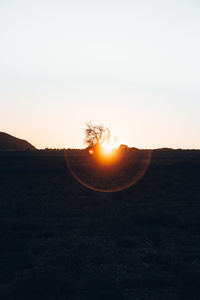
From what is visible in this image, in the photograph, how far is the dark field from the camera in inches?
338

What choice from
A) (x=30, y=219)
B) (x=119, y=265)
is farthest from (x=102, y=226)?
(x=119, y=265)

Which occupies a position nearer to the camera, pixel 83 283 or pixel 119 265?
pixel 83 283

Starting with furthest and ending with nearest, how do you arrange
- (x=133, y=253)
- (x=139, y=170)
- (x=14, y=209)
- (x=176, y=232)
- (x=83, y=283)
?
(x=139, y=170)
(x=14, y=209)
(x=176, y=232)
(x=133, y=253)
(x=83, y=283)

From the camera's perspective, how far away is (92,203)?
23062 millimetres

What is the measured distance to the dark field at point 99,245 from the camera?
28.2 feet

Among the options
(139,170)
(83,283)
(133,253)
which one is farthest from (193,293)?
(139,170)

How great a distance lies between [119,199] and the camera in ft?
81.7

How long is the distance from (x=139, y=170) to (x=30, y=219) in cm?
2787

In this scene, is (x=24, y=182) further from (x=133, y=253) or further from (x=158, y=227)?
(x=133, y=253)

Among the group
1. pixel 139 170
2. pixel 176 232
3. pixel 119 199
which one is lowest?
pixel 176 232

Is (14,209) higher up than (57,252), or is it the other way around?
(14,209)

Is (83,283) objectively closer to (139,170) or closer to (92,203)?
(92,203)

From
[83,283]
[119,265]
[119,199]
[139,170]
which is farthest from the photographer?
[139,170]

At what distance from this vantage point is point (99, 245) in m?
12.8
